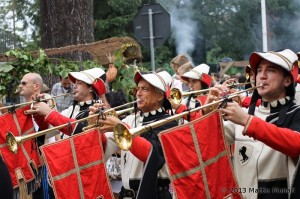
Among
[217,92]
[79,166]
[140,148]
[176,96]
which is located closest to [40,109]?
[79,166]

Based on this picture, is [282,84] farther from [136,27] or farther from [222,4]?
[222,4]

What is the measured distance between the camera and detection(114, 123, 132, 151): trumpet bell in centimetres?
465

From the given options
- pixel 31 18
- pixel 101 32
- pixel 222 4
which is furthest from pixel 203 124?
pixel 222 4

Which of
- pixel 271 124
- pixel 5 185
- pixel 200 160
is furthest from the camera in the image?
pixel 200 160

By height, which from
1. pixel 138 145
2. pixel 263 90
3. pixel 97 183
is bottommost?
pixel 97 183

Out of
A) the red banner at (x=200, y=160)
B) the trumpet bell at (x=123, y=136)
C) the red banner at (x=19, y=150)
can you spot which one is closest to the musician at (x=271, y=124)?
the red banner at (x=200, y=160)

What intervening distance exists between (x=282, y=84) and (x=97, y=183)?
2240mm

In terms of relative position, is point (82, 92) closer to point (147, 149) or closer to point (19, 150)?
point (19, 150)

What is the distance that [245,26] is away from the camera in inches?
1318

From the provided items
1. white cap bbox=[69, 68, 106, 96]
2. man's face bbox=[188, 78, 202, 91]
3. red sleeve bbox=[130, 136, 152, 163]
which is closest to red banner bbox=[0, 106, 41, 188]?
white cap bbox=[69, 68, 106, 96]

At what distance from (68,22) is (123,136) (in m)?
6.25

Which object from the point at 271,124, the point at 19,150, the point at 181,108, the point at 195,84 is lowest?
the point at 19,150

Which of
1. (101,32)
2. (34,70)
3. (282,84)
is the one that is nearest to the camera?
(282,84)

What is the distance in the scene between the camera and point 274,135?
4.13 m
